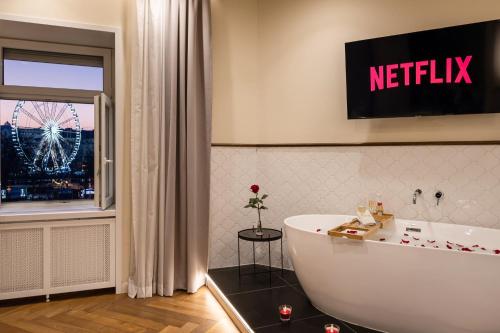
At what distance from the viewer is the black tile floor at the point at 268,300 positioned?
231cm

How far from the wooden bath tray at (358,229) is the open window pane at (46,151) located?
242 centimetres

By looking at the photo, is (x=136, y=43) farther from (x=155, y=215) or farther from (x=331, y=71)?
(x=331, y=71)

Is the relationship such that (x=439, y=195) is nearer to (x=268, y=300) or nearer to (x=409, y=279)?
(x=409, y=279)

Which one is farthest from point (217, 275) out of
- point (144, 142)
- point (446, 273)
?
point (446, 273)

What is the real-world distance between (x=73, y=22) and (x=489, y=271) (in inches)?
133

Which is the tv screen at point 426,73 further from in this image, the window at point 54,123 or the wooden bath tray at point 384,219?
the window at point 54,123

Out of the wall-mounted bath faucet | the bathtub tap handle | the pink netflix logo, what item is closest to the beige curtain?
the pink netflix logo

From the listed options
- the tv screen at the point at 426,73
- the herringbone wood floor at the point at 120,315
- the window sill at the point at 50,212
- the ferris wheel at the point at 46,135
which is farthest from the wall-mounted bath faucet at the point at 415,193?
the ferris wheel at the point at 46,135

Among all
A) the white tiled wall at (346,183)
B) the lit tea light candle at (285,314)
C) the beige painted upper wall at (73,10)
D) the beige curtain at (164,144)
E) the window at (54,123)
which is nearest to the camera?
the lit tea light candle at (285,314)

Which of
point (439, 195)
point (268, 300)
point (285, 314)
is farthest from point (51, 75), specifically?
point (439, 195)

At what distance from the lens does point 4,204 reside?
3.23 meters

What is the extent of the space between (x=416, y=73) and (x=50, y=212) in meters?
3.07

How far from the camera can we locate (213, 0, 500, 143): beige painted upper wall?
281cm

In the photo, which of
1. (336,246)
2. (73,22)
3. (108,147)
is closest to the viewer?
(336,246)
